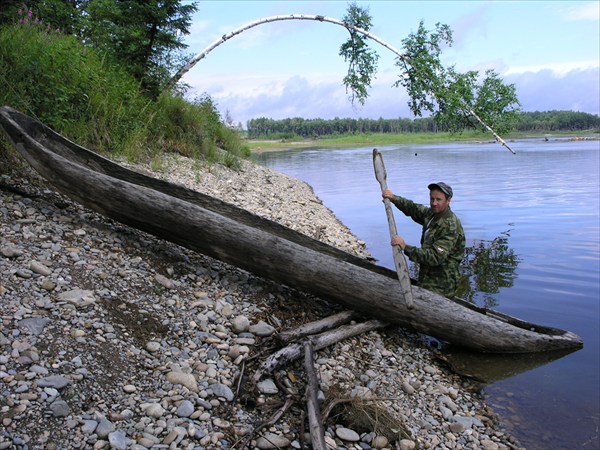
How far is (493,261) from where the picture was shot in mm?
10352

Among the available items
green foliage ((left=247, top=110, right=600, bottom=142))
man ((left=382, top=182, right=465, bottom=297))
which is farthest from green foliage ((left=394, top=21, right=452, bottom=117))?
green foliage ((left=247, top=110, right=600, bottom=142))

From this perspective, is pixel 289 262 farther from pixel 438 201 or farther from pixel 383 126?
pixel 383 126

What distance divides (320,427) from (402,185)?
19866mm

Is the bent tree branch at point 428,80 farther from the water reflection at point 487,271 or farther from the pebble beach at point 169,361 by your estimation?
the pebble beach at point 169,361

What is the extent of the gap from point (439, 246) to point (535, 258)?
615cm

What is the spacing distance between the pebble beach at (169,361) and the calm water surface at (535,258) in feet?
1.98

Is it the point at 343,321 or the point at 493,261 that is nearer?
the point at 343,321

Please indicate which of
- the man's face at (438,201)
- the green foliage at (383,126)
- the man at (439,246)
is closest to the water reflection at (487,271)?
the man at (439,246)

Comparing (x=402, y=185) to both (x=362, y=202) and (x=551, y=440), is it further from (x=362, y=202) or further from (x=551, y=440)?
(x=551, y=440)

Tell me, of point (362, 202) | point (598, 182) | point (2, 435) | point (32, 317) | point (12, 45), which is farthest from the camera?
point (598, 182)

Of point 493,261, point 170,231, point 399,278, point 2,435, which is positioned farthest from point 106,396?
point 493,261

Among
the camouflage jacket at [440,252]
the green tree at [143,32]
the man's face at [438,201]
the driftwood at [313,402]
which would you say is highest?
the green tree at [143,32]

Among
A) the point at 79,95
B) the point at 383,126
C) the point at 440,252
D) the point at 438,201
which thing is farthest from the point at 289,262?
the point at 383,126

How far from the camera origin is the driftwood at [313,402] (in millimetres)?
3560
